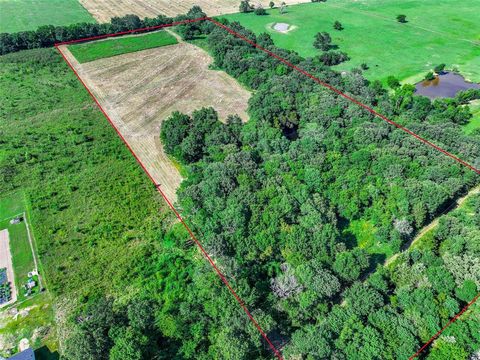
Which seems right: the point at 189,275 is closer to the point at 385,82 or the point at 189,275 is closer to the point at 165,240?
the point at 165,240

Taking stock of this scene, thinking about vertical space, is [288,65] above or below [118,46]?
below

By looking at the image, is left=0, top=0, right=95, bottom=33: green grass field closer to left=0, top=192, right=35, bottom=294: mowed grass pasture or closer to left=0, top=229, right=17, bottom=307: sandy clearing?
left=0, top=192, right=35, bottom=294: mowed grass pasture

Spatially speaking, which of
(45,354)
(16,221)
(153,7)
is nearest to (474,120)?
(45,354)

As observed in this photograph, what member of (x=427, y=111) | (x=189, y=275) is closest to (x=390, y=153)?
(x=427, y=111)

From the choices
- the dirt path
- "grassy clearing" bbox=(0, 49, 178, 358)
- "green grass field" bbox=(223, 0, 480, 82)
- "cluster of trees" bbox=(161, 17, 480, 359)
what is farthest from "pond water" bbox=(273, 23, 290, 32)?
the dirt path

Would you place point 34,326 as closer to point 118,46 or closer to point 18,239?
point 18,239

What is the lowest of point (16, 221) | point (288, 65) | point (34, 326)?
point (34, 326)
